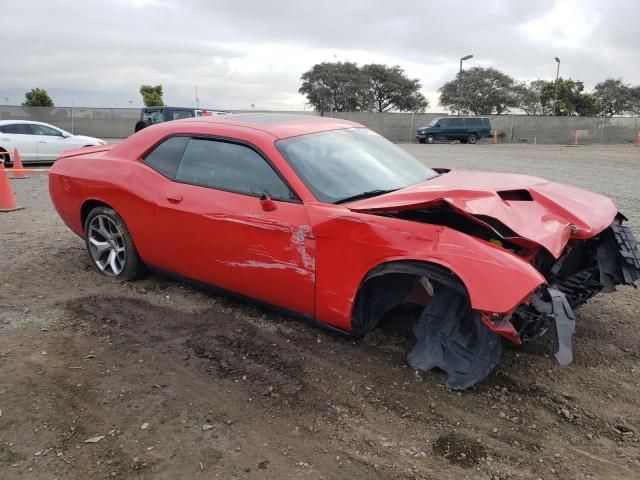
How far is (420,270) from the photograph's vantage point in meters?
2.91

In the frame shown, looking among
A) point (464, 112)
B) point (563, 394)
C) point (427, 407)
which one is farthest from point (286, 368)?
point (464, 112)

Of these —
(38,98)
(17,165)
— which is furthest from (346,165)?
(38,98)

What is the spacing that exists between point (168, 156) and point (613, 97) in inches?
2218

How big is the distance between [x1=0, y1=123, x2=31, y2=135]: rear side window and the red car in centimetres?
1112

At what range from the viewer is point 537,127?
119ft

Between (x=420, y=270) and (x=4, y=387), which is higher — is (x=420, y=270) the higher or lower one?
the higher one

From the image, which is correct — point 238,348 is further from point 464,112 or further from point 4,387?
point 464,112

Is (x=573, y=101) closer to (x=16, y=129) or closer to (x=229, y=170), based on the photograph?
(x=16, y=129)

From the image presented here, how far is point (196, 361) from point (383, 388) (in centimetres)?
121

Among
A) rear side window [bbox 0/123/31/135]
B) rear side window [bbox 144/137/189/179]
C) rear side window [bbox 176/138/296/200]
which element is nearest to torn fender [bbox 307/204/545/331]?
rear side window [bbox 176/138/296/200]

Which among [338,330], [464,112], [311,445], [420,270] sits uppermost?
[464,112]

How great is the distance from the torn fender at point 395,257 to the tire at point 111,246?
6.52 feet

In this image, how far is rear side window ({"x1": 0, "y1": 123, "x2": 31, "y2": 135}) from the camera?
13.6 meters

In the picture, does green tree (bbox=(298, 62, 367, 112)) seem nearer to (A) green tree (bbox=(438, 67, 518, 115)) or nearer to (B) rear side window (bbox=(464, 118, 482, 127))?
(A) green tree (bbox=(438, 67, 518, 115))
